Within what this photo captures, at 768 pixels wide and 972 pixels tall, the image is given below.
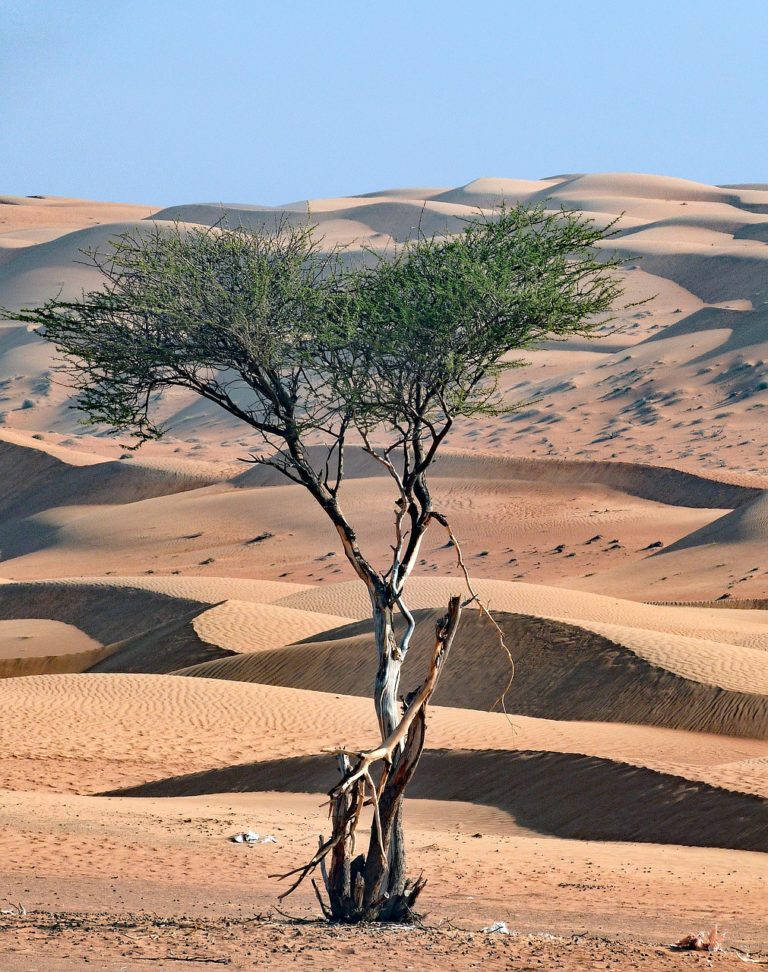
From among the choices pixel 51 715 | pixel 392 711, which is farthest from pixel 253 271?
pixel 51 715

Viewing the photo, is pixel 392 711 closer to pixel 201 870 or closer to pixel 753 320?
pixel 201 870

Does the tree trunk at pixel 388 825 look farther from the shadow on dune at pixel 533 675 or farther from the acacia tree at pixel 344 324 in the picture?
the shadow on dune at pixel 533 675

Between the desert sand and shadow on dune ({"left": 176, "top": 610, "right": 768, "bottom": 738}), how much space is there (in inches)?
2.2

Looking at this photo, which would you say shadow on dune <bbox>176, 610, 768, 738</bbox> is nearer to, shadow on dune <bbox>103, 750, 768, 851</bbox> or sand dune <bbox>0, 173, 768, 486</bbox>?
shadow on dune <bbox>103, 750, 768, 851</bbox>

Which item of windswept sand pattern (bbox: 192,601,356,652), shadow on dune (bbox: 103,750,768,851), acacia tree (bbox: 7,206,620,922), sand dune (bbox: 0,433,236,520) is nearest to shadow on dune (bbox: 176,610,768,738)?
windswept sand pattern (bbox: 192,601,356,652)

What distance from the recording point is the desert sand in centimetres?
982

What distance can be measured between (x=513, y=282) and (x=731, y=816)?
19.1ft

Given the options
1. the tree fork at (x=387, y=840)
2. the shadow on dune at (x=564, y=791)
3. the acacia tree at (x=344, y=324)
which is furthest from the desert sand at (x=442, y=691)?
the acacia tree at (x=344, y=324)

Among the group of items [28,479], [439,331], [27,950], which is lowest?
[28,479]

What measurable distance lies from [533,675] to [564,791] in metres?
8.08

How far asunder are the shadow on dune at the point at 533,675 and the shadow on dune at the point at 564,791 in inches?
199

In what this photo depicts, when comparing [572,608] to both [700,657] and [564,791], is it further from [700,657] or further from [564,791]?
[564,791]

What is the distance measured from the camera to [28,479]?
6112 centimetres

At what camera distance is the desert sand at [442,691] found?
9.82m
